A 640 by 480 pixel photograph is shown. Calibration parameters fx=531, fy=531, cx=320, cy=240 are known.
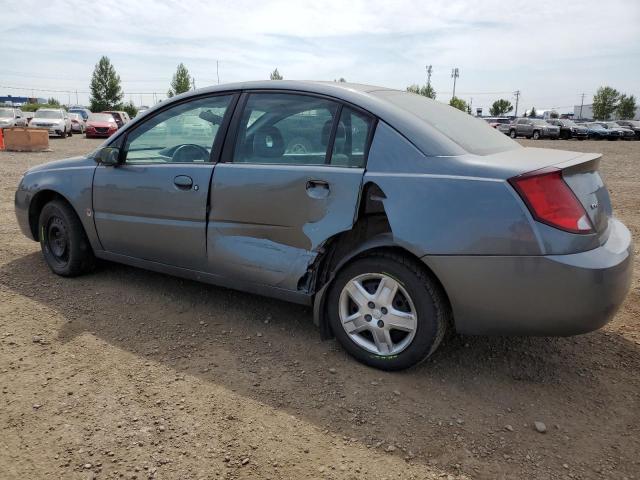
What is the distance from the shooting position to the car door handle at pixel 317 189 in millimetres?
2978

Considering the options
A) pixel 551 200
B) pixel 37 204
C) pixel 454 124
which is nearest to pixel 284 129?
pixel 454 124

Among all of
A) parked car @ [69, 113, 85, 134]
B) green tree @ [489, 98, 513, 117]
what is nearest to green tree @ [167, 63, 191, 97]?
parked car @ [69, 113, 85, 134]

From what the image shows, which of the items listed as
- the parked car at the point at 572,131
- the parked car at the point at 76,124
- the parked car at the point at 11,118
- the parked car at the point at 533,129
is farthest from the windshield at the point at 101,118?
the parked car at the point at 572,131

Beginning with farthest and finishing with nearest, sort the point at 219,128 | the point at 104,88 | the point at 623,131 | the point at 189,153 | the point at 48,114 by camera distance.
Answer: the point at 104,88
the point at 623,131
the point at 48,114
the point at 189,153
the point at 219,128

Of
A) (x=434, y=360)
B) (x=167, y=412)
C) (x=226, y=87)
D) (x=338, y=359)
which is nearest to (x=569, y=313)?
(x=434, y=360)

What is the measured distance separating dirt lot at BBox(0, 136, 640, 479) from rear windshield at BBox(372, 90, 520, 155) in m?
1.22

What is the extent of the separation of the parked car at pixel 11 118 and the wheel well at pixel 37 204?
82.7 ft

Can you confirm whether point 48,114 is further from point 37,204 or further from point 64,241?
point 64,241

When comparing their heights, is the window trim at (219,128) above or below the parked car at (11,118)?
below

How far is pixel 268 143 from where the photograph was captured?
332cm

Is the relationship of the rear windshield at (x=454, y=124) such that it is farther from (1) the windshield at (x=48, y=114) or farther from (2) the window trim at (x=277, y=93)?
(1) the windshield at (x=48, y=114)

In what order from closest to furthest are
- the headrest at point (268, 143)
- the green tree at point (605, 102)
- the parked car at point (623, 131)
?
the headrest at point (268, 143) → the parked car at point (623, 131) → the green tree at point (605, 102)

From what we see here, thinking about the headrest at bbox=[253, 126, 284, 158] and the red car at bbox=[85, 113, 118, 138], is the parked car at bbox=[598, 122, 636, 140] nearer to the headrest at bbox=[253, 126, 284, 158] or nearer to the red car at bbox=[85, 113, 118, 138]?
the red car at bbox=[85, 113, 118, 138]

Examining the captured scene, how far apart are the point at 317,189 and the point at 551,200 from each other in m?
1.22
